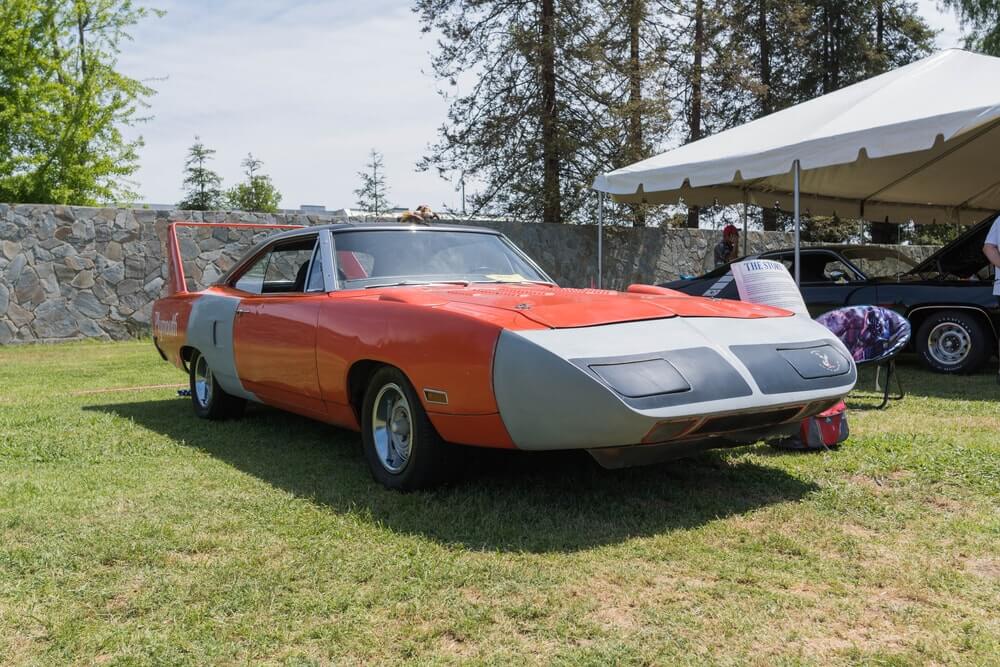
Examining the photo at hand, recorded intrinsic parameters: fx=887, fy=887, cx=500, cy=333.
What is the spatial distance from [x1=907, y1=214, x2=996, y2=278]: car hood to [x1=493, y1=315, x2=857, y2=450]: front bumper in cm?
627

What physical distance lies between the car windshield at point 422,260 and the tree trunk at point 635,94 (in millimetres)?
12450

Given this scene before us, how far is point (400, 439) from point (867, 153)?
6587 millimetres

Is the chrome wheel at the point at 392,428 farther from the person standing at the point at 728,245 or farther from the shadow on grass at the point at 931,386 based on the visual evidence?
the person standing at the point at 728,245

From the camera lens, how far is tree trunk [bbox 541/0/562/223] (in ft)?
55.0

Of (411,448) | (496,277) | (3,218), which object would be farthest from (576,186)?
(411,448)

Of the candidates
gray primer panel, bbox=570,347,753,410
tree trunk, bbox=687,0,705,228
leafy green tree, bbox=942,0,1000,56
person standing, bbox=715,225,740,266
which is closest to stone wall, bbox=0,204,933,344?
person standing, bbox=715,225,740,266

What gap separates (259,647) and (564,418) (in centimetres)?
137

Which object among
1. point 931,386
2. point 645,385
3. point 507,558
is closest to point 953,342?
point 931,386

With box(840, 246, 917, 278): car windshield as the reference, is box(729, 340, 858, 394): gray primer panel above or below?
below

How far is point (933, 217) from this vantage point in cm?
1658

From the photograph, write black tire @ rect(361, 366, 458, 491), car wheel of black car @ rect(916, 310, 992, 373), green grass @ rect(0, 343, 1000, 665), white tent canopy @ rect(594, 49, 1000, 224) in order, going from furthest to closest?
white tent canopy @ rect(594, 49, 1000, 224) < car wheel of black car @ rect(916, 310, 992, 373) < black tire @ rect(361, 366, 458, 491) < green grass @ rect(0, 343, 1000, 665)

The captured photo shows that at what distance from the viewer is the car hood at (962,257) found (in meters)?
9.04

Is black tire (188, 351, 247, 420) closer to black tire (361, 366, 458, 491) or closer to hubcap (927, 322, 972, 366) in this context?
black tire (361, 366, 458, 491)

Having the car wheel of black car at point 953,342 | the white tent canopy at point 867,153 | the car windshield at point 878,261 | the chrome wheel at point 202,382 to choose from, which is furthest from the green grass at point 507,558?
the car windshield at point 878,261
